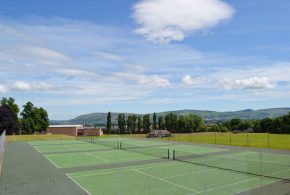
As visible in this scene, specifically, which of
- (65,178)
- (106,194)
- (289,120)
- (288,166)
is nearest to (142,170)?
(65,178)

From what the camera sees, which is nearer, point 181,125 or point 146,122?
point 181,125

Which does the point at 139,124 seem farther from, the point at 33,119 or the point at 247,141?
the point at 247,141

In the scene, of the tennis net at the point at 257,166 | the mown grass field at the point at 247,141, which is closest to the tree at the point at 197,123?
the mown grass field at the point at 247,141

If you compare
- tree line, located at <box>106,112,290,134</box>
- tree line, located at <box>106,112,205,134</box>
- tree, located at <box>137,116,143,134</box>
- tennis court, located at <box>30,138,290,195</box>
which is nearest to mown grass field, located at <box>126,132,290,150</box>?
tennis court, located at <box>30,138,290,195</box>

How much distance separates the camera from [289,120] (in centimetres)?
9369

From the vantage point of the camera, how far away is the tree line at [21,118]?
279 ft

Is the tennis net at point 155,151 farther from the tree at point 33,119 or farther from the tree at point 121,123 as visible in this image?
the tree at point 121,123

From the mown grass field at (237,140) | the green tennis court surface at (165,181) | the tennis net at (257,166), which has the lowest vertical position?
the green tennis court surface at (165,181)

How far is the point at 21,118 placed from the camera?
10769 centimetres

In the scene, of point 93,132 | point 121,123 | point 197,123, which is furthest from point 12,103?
point 197,123

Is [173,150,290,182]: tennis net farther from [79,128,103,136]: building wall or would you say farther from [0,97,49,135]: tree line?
[79,128,103,136]: building wall

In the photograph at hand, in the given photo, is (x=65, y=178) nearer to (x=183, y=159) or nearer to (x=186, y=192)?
(x=186, y=192)

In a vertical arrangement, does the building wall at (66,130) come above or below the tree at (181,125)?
below

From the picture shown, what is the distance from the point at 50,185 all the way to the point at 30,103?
97149mm
